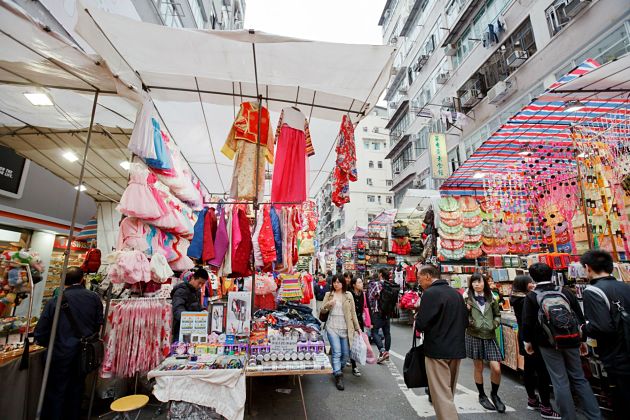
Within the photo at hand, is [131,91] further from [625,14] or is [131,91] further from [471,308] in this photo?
[625,14]

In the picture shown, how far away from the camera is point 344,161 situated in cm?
485

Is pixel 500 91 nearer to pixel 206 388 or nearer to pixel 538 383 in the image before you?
pixel 538 383

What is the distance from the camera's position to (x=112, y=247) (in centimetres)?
664

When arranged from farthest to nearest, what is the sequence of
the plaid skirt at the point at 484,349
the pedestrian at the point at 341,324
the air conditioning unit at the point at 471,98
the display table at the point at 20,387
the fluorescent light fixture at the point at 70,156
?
the air conditioning unit at the point at 471,98, the pedestrian at the point at 341,324, the fluorescent light fixture at the point at 70,156, the plaid skirt at the point at 484,349, the display table at the point at 20,387

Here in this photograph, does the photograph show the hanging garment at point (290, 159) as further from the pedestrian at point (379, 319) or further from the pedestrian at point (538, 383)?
the pedestrian at point (379, 319)

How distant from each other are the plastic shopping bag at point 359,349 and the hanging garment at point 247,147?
3.40 meters

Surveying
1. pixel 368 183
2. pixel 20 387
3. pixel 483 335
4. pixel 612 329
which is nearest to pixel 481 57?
pixel 483 335

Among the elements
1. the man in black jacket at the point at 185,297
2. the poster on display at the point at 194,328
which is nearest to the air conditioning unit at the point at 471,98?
the man in black jacket at the point at 185,297

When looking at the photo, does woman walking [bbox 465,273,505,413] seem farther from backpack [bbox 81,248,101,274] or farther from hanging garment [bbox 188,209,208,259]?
backpack [bbox 81,248,101,274]

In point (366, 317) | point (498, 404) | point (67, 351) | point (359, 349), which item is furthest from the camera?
point (366, 317)

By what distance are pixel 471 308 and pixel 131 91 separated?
19.4 ft

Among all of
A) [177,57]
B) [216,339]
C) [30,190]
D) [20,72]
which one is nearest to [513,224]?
[216,339]

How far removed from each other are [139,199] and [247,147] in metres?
1.68

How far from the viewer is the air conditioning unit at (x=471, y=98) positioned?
1399 centimetres
